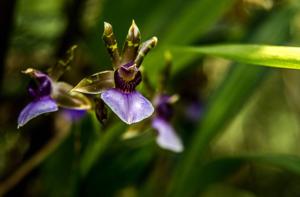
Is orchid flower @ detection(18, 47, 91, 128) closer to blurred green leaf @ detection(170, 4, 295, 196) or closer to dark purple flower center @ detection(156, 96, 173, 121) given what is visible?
dark purple flower center @ detection(156, 96, 173, 121)

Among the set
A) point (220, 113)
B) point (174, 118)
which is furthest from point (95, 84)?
point (174, 118)

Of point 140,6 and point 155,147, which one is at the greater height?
point 140,6

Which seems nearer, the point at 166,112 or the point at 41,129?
the point at 166,112

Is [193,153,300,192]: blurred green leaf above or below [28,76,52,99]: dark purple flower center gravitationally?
below

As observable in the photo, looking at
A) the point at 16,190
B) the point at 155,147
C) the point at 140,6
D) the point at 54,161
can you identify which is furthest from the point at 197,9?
the point at 16,190

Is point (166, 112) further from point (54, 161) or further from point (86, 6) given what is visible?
point (86, 6)

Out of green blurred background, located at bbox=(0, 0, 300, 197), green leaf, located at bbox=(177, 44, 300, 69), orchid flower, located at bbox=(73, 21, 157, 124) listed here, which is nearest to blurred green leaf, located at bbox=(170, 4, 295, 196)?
green blurred background, located at bbox=(0, 0, 300, 197)

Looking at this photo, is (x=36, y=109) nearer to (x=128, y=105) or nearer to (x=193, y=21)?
(x=128, y=105)
